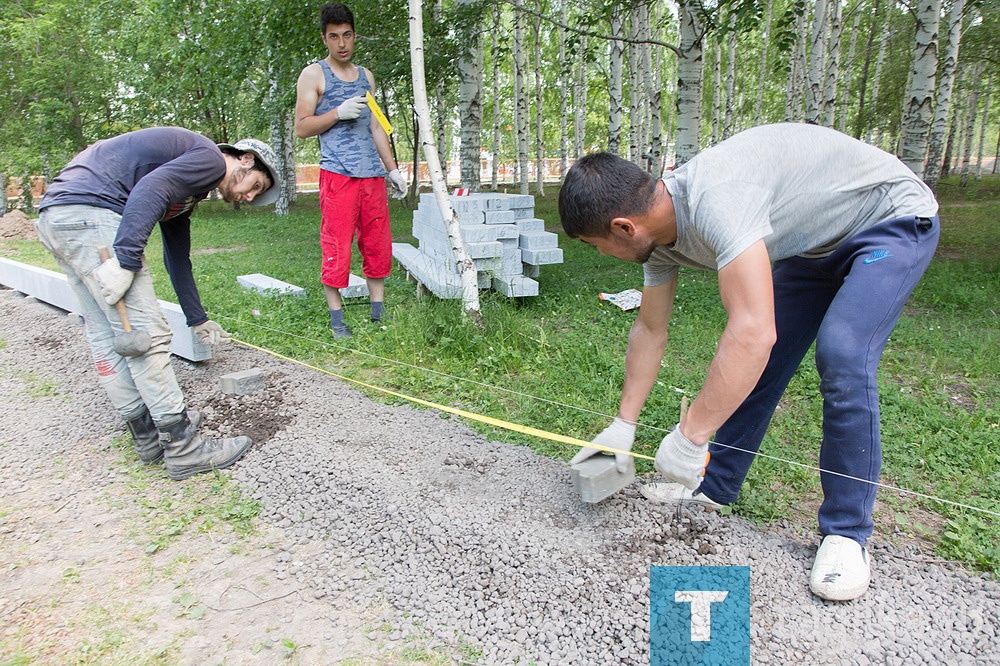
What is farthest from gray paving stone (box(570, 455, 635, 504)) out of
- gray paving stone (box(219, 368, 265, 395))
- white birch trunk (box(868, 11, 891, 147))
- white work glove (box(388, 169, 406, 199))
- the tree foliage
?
white birch trunk (box(868, 11, 891, 147))

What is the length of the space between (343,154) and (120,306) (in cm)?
204

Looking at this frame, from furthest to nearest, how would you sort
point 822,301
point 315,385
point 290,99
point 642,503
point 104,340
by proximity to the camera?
point 290,99
point 315,385
point 104,340
point 642,503
point 822,301

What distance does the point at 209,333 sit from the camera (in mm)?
3771

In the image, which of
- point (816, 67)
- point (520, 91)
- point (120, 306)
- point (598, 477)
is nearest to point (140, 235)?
point (120, 306)

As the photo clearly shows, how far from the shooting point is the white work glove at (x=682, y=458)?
1833mm

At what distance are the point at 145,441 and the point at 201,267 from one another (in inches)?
202

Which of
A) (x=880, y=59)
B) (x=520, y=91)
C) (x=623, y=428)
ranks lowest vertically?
(x=623, y=428)

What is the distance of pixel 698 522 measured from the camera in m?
2.27

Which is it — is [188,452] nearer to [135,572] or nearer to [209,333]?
[135,572]

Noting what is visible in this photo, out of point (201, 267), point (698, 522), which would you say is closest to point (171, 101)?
point (201, 267)

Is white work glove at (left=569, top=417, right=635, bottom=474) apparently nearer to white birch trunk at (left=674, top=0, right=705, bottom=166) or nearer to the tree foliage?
the tree foliage

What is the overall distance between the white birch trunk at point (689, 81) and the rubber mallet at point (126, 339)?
5.84 metres

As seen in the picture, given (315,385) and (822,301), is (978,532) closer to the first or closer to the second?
(822,301)

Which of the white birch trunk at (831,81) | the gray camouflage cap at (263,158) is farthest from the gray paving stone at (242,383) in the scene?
the white birch trunk at (831,81)
